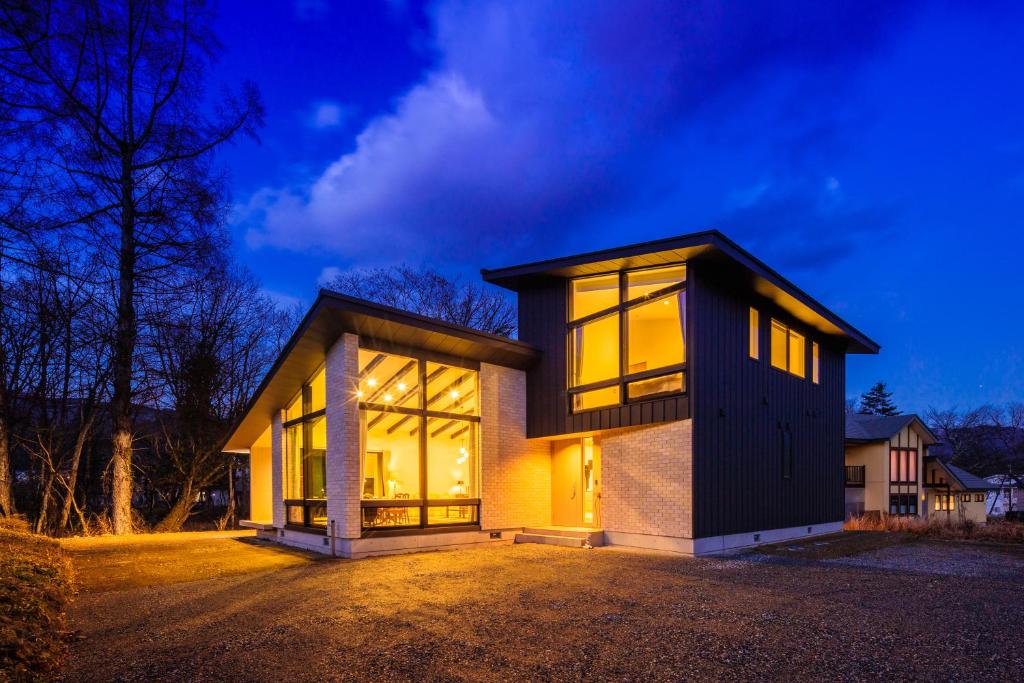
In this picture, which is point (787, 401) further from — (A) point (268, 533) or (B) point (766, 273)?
(A) point (268, 533)

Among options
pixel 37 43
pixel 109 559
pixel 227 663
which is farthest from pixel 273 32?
pixel 227 663

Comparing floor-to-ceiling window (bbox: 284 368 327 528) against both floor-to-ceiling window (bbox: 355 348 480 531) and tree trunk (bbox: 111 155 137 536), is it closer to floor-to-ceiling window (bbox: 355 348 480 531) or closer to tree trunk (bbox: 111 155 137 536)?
floor-to-ceiling window (bbox: 355 348 480 531)

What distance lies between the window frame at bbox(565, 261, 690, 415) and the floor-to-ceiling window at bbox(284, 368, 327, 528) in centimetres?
476

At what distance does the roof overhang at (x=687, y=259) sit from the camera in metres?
10.4

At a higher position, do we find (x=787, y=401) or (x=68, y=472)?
(x=787, y=401)

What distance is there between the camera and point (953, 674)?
14.3ft

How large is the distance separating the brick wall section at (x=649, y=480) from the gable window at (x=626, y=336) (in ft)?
2.34

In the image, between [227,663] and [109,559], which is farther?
[109,559]

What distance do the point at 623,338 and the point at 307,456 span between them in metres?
6.52

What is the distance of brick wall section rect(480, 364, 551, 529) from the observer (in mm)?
12164

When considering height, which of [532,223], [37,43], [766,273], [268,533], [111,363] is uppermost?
[532,223]

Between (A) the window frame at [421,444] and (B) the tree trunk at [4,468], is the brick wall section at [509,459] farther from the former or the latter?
(B) the tree trunk at [4,468]

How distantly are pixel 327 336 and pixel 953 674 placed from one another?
30.2 ft

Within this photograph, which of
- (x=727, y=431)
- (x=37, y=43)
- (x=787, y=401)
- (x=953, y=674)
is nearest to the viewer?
(x=953, y=674)
